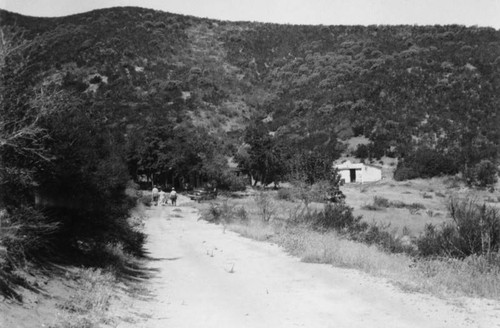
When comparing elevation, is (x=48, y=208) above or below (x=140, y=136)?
below

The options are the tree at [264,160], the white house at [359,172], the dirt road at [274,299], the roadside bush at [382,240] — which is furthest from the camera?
the white house at [359,172]

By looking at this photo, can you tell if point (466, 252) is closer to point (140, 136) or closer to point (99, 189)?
point (99, 189)

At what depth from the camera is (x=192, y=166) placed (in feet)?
169

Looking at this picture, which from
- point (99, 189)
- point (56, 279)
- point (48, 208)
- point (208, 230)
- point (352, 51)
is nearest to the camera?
point (56, 279)

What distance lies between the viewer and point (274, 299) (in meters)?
9.73

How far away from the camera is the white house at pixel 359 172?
2387 inches

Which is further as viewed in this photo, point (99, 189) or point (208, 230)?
point (208, 230)

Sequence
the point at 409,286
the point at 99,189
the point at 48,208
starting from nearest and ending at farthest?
1. the point at 409,286
2. the point at 48,208
3. the point at 99,189

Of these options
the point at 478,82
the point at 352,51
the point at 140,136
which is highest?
the point at 352,51

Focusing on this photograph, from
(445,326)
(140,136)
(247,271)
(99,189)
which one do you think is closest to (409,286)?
(445,326)

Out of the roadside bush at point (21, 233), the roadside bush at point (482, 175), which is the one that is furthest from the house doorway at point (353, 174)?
the roadside bush at point (21, 233)

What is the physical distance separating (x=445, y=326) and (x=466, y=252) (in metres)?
6.30

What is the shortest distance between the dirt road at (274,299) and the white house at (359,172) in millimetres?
46633

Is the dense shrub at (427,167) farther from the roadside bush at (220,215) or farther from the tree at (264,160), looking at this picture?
the roadside bush at (220,215)
